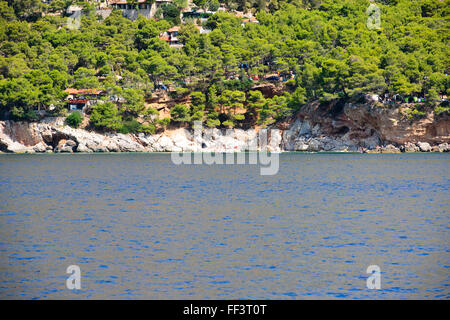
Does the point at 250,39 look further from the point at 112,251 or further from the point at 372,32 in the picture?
the point at 112,251

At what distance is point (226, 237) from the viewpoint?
92.8 ft

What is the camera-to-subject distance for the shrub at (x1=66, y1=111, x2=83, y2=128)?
3659 inches

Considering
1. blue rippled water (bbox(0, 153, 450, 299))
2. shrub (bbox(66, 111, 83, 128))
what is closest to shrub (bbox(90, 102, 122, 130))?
shrub (bbox(66, 111, 83, 128))

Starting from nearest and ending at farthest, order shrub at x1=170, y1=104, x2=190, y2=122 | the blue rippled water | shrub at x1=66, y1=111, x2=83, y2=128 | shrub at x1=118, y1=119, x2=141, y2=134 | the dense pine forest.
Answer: the blue rippled water → the dense pine forest → shrub at x1=66, y1=111, x2=83, y2=128 → shrub at x1=118, y1=119, x2=141, y2=134 → shrub at x1=170, y1=104, x2=190, y2=122

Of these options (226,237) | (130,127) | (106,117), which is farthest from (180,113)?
(226,237)

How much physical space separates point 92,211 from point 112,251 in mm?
11667

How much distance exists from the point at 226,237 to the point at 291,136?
67267 mm

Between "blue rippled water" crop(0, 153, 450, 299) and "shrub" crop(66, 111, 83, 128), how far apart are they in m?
37.9

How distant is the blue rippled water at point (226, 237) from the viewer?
20656mm

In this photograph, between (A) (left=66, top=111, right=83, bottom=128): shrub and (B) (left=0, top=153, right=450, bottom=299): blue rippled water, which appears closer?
(B) (left=0, top=153, right=450, bottom=299): blue rippled water

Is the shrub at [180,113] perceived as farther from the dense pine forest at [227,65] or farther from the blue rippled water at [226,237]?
the blue rippled water at [226,237]

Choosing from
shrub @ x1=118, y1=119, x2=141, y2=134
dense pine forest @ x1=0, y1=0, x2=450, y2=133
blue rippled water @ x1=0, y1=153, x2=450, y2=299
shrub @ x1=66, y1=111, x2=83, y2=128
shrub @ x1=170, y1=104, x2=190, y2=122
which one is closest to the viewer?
blue rippled water @ x1=0, y1=153, x2=450, y2=299

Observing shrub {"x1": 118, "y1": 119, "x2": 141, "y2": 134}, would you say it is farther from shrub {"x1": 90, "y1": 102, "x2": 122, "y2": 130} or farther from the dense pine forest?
shrub {"x1": 90, "y1": 102, "x2": 122, "y2": 130}
